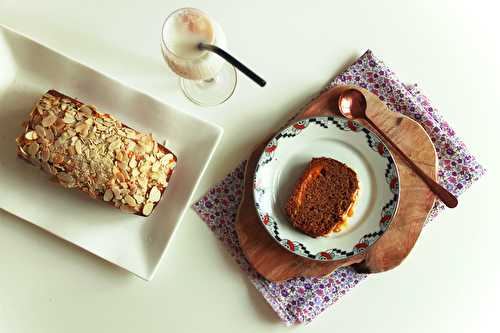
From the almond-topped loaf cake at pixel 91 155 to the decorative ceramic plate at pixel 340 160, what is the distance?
0.37 meters

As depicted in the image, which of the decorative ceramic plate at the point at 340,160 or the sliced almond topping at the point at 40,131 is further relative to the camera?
the decorative ceramic plate at the point at 340,160

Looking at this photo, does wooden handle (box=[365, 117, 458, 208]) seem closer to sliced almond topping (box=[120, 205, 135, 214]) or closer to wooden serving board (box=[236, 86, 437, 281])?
wooden serving board (box=[236, 86, 437, 281])

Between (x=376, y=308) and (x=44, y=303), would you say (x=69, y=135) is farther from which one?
(x=376, y=308)

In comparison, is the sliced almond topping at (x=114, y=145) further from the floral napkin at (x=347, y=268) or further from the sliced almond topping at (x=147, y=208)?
the floral napkin at (x=347, y=268)

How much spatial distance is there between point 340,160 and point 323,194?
143 mm

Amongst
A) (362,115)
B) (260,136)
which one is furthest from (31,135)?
(362,115)

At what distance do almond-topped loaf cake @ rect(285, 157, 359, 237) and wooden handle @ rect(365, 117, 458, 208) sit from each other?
0.17 meters

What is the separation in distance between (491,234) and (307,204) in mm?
709

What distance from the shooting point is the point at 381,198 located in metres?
1.72

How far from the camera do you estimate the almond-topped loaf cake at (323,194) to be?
169cm

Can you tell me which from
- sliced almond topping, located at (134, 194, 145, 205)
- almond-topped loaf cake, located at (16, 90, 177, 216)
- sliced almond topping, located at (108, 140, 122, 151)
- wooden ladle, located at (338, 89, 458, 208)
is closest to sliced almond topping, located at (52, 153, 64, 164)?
almond-topped loaf cake, located at (16, 90, 177, 216)

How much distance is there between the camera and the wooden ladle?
5.53ft

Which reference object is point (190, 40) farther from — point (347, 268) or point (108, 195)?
point (347, 268)

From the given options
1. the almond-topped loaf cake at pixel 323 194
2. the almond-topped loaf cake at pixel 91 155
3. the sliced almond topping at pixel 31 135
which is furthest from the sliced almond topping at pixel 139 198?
the almond-topped loaf cake at pixel 323 194
